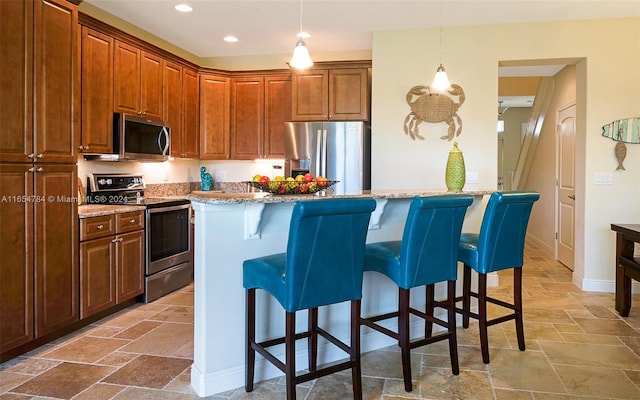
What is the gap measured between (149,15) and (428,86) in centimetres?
288

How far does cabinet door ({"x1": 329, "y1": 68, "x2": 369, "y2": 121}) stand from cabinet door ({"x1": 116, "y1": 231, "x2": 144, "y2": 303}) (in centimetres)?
248

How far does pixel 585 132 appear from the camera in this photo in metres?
4.38

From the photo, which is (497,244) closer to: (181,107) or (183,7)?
(183,7)

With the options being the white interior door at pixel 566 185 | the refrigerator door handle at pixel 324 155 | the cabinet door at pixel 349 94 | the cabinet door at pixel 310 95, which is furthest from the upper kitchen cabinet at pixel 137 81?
the white interior door at pixel 566 185

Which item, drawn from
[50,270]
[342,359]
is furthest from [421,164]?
[50,270]

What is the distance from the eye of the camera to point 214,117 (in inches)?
212

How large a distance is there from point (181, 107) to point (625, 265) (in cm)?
459

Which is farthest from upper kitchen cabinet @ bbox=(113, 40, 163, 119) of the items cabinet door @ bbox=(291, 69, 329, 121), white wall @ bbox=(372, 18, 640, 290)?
white wall @ bbox=(372, 18, 640, 290)

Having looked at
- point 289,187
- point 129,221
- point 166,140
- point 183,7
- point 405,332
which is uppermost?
point 183,7

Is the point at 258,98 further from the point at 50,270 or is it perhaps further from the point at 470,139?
the point at 50,270

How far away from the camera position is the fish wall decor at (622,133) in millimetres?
4238

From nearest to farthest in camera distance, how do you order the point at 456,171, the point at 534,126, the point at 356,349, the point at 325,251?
the point at 325,251 < the point at 356,349 < the point at 456,171 < the point at 534,126

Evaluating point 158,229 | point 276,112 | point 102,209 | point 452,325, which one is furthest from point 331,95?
point 452,325

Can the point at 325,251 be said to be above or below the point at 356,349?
above
